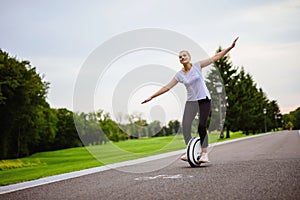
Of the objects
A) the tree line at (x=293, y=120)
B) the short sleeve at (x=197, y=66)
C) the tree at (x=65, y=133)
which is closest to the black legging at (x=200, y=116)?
the short sleeve at (x=197, y=66)

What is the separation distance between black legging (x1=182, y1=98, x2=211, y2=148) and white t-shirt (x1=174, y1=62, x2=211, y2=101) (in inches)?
5.0

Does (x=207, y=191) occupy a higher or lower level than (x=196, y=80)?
lower

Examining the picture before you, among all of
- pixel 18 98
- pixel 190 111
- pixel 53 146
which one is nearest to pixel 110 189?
pixel 190 111

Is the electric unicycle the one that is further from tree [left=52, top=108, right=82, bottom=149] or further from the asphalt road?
tree [left=52, top=108, right=82, bottom=149]

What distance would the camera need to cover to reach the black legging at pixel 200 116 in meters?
7.23

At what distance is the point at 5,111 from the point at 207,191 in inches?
1345

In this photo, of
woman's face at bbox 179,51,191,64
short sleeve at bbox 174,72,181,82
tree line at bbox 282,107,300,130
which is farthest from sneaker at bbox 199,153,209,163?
tree line at bbox 282,107,300,130

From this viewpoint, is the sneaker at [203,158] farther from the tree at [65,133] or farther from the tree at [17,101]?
the tree at [65,133]

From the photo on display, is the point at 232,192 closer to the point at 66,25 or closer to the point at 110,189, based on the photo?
the point at 110,189

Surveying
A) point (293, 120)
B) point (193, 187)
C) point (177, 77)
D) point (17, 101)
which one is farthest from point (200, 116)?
point (293, 120)

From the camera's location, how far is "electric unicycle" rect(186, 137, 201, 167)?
24.0 ft

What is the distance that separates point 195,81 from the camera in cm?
712

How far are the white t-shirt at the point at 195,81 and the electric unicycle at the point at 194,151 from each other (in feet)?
2.73

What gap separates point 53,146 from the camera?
193 ft
